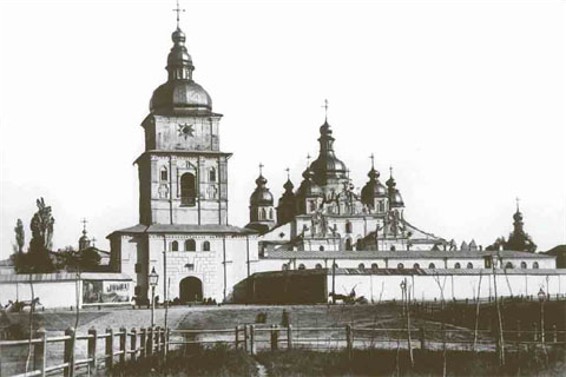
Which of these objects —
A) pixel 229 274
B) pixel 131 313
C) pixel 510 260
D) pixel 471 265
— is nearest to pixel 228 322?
pixel 131 313

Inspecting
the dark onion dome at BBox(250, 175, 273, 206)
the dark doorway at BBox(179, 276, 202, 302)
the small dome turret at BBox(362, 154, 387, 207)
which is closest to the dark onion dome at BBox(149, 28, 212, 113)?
the dark doorway at BBox(179, 276, 202, 302)

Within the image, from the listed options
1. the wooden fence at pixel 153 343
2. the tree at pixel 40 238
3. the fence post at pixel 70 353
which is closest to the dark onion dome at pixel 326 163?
the tree at pixel 40 238

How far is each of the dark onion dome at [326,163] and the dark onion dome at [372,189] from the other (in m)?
3.37

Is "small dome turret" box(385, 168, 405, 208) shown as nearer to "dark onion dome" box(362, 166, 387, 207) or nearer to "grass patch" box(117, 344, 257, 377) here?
"dark onion dome" box(362, 166, 387, 207)

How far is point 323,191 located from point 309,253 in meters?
22.9

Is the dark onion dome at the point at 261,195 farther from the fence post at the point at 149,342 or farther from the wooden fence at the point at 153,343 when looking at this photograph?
the fence post at the point at 149,342

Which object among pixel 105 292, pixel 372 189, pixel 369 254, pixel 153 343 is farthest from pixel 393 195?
pixel 153 343

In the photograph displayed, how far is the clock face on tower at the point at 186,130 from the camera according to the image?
199 feet

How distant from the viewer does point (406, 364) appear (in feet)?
66.6

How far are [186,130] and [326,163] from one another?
34.5m

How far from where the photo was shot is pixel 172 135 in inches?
2389

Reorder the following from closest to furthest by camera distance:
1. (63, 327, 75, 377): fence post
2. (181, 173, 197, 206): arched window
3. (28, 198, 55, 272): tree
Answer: (63, 327, 75, 377): fence post → (181, 173, 197, 206): arched window → (28, 198, 55, 272): tree

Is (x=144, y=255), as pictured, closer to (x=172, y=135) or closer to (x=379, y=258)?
(x=172, y=135)

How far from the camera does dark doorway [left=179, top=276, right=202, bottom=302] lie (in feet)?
192
